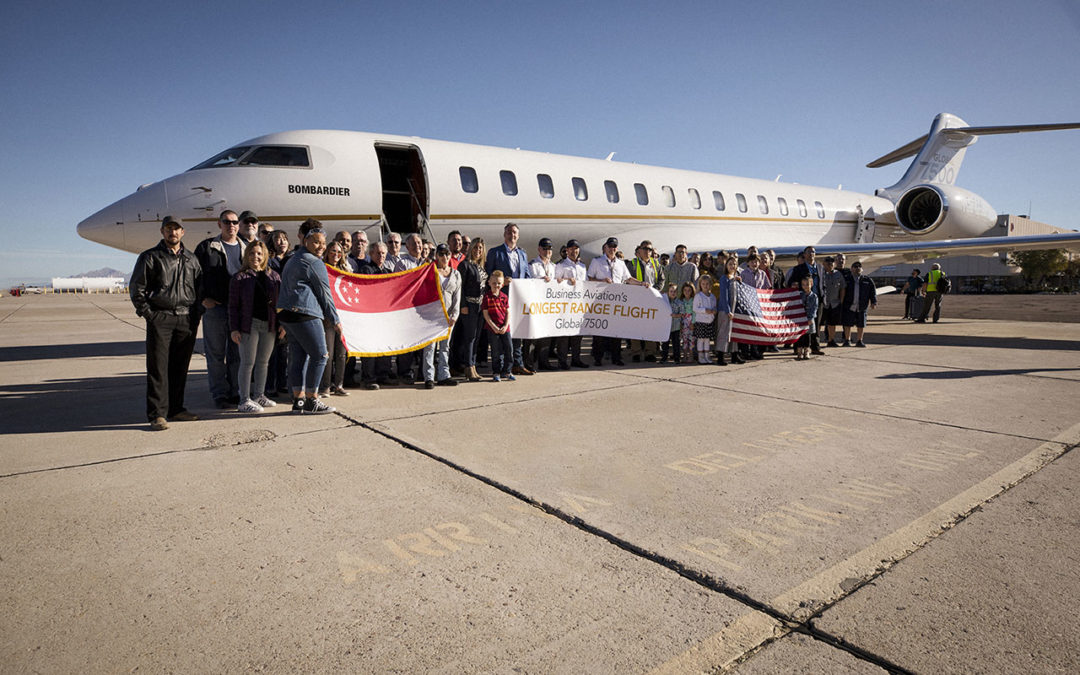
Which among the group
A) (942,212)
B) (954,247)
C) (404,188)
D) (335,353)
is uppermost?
(942,212)

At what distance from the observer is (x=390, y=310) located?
7.44 metres

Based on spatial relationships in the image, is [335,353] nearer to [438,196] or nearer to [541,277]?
[541,277]

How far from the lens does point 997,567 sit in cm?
271

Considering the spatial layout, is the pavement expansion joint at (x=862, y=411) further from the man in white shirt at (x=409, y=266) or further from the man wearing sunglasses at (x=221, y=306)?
the man wearing sunglasses at (x=221, y=306)

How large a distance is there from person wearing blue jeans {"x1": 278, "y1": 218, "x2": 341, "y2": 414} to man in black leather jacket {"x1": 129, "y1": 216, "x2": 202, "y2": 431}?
0.85m

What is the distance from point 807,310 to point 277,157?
32.4ft

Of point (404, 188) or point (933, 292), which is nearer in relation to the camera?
point (404, 188)

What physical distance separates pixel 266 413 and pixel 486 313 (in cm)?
314

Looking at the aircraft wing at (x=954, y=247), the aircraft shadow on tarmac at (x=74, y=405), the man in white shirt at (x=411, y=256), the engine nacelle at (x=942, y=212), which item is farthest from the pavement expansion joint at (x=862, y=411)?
the engine nacelle at (x=942, y=212)

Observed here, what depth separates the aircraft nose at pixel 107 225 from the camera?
9336 millimetres

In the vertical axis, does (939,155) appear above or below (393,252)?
above

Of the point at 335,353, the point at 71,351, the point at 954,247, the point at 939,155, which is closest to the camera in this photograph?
the point at 335,353

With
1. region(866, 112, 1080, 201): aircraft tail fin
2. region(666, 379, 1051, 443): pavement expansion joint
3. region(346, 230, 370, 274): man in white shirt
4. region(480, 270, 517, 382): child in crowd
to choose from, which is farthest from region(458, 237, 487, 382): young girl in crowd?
region(866, 112, 1080, 201): aircraft tail fin

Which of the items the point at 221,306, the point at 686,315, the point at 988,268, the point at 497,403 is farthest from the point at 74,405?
the point at 988,268
